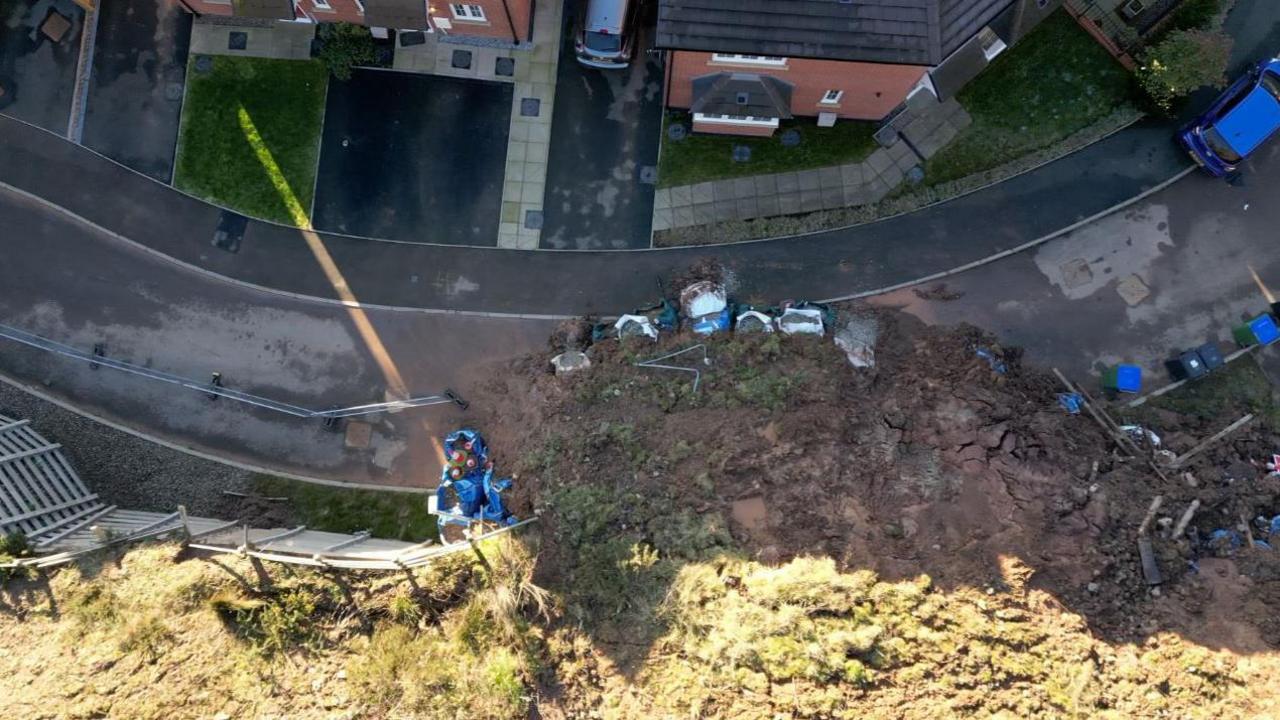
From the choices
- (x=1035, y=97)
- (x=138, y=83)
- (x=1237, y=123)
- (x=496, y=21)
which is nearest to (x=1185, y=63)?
(x=1237, y=123)

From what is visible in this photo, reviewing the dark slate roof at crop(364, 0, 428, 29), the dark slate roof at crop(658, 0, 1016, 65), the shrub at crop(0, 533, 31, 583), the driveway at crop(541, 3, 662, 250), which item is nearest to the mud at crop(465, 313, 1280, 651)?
the driveway at crop(541, 3, 662, 250)

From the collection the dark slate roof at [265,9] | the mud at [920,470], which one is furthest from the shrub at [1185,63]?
the dark slate roof at [265,9]

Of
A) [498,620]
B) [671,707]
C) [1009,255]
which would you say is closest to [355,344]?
[498,620]

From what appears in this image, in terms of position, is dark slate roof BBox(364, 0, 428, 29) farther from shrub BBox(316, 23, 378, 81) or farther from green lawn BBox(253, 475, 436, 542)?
green lawn BBox(253, 475, 436, 542)

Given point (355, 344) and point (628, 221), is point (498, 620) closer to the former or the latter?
point (355, 344)

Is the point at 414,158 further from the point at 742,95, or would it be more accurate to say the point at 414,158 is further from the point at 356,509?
the point at 356,509

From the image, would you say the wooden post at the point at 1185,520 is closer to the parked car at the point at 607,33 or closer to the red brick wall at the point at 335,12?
the parked car at the point at 607,33
